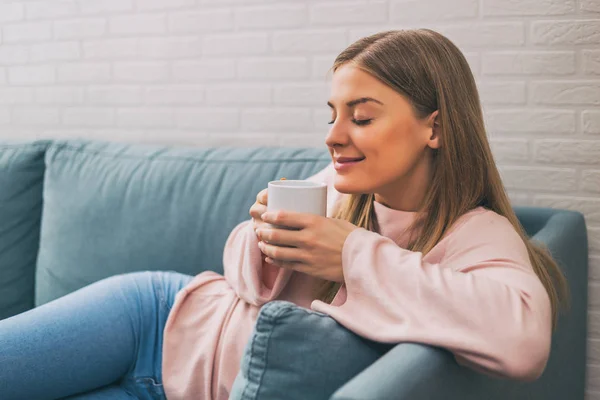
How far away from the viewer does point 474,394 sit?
3.49 ft

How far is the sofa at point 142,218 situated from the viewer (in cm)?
178

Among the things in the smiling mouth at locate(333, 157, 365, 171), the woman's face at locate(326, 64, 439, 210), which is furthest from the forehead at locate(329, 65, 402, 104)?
the smiling mouth at locate(333, 157, 365, 171)

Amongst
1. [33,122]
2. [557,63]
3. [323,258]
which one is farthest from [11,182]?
[557,63]

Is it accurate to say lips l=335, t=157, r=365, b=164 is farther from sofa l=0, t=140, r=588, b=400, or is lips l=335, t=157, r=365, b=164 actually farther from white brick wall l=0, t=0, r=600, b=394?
white brick wall l=0, t=0, r=600, b=394

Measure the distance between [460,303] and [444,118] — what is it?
0.39 m

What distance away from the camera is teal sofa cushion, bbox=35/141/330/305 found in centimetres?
199

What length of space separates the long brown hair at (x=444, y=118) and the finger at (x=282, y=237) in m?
0.20

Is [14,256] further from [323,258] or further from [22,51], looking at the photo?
[323,258]

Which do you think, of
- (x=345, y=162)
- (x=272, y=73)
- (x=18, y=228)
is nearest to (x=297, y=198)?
(x=345, y=162)

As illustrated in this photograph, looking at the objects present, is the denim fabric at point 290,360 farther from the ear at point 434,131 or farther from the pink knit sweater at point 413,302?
the ear at point 434,131

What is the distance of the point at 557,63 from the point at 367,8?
55 cm

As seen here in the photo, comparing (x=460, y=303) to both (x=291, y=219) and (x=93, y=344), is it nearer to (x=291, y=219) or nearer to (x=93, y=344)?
(x=291, y=219)

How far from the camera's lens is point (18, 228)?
2262 mm

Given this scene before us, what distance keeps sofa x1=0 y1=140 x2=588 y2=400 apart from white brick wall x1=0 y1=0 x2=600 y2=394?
0.22 meters
